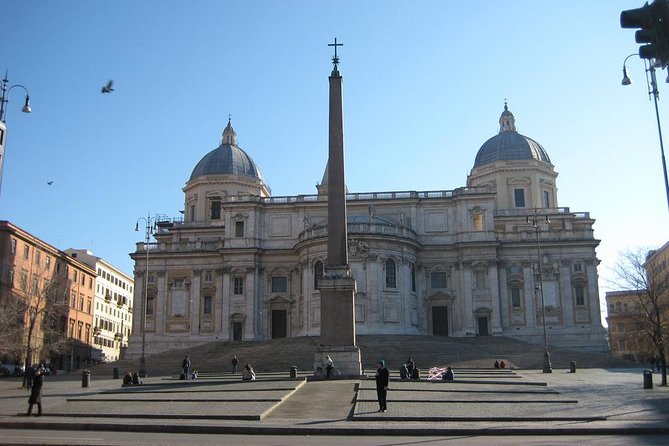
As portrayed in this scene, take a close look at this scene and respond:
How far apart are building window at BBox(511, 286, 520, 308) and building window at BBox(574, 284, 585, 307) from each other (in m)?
5.23

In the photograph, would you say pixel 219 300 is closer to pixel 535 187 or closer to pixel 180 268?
pixel 180 268

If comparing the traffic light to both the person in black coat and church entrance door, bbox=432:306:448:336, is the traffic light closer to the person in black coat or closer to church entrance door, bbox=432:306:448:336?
the person in black coat

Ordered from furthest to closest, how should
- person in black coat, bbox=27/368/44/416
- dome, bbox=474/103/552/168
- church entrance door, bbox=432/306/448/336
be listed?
dome, bbox=474/103/552/168
church entrance door, bbox=432/306/448/336
person in black coat, bbox=27/368/44/416

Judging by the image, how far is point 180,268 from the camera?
6769 cm

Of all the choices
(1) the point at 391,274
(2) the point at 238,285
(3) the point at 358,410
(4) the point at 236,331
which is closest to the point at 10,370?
(4) the point at 236,331

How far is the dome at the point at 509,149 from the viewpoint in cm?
7319

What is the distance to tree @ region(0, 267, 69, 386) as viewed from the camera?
4434 cm

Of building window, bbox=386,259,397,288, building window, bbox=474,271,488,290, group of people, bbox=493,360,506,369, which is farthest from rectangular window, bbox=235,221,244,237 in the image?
group of people, bbox=493,360,506,369

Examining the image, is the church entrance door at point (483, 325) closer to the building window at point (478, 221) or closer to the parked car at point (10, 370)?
the building window at point (478, 221)

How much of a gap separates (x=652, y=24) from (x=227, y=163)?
7080 centimetres

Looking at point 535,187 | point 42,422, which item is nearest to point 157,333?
point 535,187

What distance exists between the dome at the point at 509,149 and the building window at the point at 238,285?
2894 cm

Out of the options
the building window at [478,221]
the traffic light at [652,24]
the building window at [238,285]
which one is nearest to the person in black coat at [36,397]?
the traffic light at [652,24]

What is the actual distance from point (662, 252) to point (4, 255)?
71.3 metres
